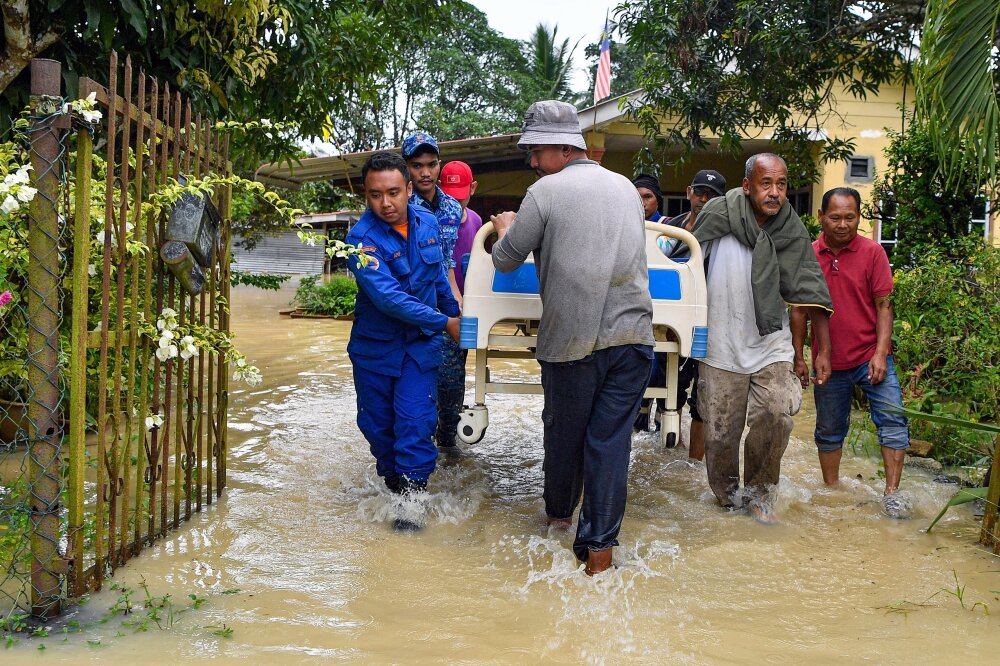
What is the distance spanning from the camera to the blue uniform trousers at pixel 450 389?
5.62 m

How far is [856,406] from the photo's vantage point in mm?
7473

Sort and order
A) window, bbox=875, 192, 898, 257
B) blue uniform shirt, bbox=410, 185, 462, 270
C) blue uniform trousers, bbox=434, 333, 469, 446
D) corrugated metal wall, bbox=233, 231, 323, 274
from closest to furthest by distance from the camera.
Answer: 1. blue uniform shirt, bbox=410, 185, 462, 270
2. blue uniform trousers, bbox=434, 333, 469, 446
3. window, bbox=875, 192, 898, 257
4. corrugated metal wall, bbox=233, 231, 323, 274

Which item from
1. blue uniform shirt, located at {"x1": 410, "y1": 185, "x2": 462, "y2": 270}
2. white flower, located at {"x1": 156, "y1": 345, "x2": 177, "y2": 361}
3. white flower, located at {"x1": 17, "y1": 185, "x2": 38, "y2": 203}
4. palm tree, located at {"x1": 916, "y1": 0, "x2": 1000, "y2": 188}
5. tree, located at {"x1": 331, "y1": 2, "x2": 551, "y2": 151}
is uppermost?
Result: tree, located at {"x1": 331, "y1": 2, "x2": 551, "y2": 151}

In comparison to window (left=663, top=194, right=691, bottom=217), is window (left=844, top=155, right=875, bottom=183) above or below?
above

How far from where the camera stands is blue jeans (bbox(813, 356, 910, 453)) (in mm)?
4746

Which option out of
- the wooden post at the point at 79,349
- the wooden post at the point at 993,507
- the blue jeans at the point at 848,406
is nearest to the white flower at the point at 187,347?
the wooden post at the point at 79,349

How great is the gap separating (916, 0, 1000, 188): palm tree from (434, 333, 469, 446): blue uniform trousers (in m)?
3.00

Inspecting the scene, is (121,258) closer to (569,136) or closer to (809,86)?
(569,136)

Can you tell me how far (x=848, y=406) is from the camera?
4.96 meters

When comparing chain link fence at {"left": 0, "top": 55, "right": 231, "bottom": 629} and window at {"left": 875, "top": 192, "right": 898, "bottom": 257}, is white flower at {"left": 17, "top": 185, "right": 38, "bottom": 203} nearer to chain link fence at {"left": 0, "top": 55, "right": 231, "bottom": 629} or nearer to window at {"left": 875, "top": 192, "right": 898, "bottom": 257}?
chain link fence at {"left": 0, "top": 55, "right": 231, "bottom": 629}

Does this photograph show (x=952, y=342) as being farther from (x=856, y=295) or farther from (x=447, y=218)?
(x=447, y=218)

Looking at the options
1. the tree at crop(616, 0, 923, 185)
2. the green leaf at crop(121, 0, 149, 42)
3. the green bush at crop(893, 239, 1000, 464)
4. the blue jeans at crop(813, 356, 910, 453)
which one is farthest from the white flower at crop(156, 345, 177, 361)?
the tree at crop(616, 0, 923, 185)

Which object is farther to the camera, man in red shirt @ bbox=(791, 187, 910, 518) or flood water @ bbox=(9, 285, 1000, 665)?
man in red shirt @ bbox=(791, 187, 910, 518)

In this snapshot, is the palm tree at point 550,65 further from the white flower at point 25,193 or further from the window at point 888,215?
the white flower at point 25,193
